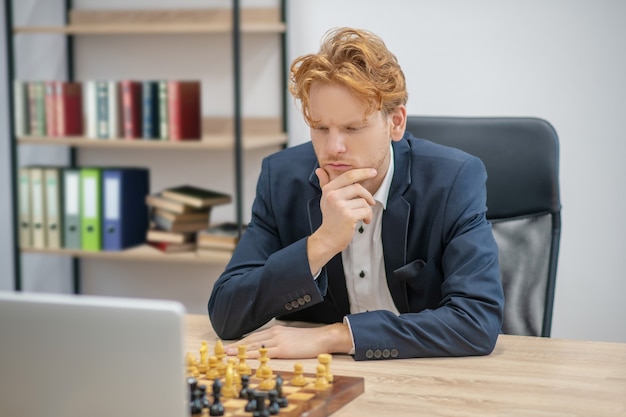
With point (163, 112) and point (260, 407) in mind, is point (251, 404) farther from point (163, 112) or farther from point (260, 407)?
point (163, 112)

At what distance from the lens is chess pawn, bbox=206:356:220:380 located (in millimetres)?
1551

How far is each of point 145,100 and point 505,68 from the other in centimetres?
139

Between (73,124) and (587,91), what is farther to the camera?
(73,124)

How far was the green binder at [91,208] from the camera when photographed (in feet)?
12.4

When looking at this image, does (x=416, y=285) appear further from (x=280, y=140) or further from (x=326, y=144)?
(x=280, y=140)

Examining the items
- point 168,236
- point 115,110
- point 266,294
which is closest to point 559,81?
point 168,236

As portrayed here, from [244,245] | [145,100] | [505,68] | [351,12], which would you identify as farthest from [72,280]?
[244,245]

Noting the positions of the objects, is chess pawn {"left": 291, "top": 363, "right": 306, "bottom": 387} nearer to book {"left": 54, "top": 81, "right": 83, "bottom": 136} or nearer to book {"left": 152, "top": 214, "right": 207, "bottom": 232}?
book {"left": 152, "top": 214, "right": 207, "bottom": 232}

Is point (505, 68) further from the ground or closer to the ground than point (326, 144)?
further from the ground

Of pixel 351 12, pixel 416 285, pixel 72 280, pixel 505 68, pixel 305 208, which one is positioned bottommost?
pixel 72 280

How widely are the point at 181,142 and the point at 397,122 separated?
173 centimetres

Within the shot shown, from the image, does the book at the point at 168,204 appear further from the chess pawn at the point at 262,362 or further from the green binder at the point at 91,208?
the chess pawn at the point at 262,362

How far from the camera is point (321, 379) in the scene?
150 centimetres

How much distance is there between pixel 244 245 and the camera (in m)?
2.07
